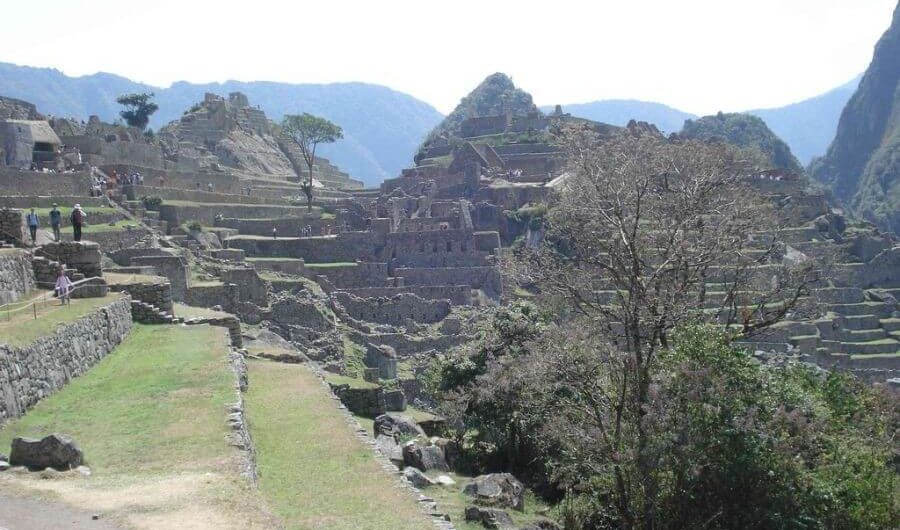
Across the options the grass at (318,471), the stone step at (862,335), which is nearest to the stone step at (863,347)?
the stone step at (862,335)

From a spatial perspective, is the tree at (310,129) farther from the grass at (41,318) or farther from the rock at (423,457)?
the rock at (423,457)

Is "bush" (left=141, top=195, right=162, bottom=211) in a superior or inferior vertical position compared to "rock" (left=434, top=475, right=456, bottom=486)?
superior

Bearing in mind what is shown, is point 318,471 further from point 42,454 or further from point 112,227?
point 112,227

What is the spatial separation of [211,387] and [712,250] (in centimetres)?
957

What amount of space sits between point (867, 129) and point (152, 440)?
448 ft

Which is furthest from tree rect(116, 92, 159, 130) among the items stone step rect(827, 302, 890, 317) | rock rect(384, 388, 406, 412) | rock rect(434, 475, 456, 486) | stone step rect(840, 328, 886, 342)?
rock rect(434, 475, 456, 486)

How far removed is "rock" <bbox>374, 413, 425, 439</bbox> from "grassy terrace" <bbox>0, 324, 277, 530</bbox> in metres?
3.78

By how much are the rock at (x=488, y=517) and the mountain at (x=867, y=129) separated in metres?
107

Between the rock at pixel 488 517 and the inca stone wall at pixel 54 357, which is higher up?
the inca stone wall at pixel 54 357

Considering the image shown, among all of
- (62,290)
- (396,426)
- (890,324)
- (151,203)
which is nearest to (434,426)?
(396,426)

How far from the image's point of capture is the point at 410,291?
41.0 m

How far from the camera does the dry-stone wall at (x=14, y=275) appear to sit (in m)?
16.1

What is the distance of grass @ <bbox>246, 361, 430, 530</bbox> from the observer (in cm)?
953

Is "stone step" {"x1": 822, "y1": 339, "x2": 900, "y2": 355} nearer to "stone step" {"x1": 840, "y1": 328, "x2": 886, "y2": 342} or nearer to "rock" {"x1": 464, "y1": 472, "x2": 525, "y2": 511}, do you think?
"stone step" {"x1": 840, "y1": 328, "x2": 886, "y2": 342}
